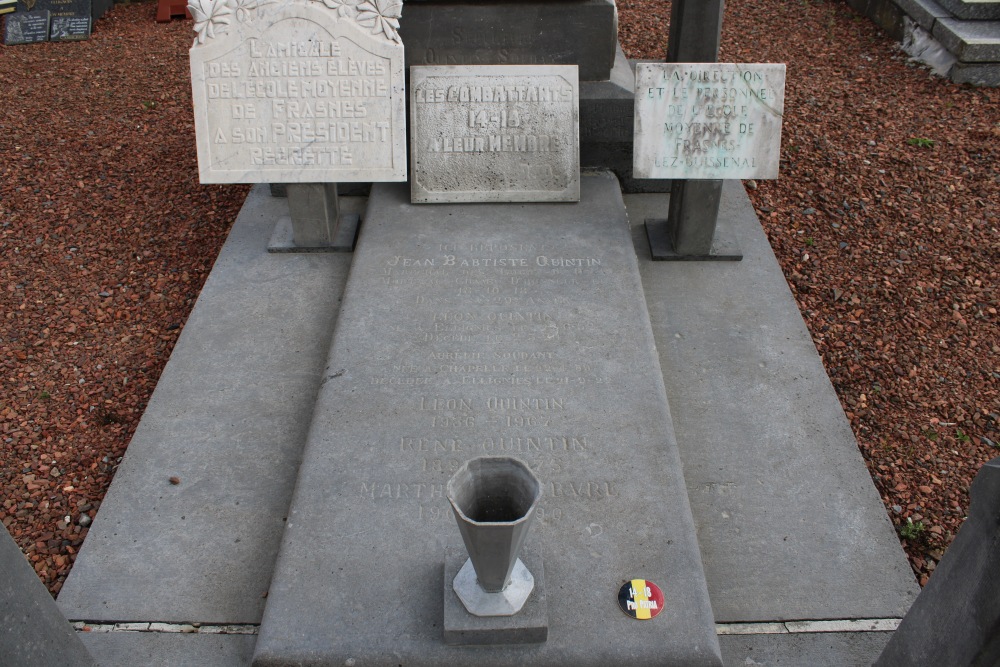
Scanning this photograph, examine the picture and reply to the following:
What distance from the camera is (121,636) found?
281cm

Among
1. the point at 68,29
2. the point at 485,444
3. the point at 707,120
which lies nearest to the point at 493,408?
the point at 485,444

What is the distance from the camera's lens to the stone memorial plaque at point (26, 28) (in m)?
8.16

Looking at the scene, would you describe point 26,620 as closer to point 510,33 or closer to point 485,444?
point 485,444

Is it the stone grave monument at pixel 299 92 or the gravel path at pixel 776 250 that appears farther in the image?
the stone grave monument at pixel 299 92

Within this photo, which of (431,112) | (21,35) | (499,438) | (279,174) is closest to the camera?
(499,438)

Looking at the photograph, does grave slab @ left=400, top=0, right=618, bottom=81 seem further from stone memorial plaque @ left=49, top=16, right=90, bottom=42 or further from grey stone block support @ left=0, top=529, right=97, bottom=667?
stone memorial plaque @ left=49, top=16, right=90, bottom=42

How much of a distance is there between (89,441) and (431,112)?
2.60 meters

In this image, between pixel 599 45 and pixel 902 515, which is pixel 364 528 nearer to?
pixel 902 515

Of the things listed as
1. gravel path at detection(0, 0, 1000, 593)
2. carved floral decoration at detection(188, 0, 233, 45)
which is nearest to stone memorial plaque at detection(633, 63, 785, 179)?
gravel path at detection(0, 0, 1000, 593)

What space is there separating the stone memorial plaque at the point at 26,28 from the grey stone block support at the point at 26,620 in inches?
305

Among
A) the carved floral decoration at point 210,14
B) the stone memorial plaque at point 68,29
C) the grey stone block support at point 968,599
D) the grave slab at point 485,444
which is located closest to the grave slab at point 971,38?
the grave slab at point 485,444

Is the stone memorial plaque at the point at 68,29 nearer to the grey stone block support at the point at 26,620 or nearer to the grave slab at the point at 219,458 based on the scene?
the grave slab at the point at 219,458

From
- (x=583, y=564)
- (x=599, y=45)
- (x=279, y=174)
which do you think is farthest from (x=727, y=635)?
(x=599, y=45)

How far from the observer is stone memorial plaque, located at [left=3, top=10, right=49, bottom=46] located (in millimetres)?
8156
